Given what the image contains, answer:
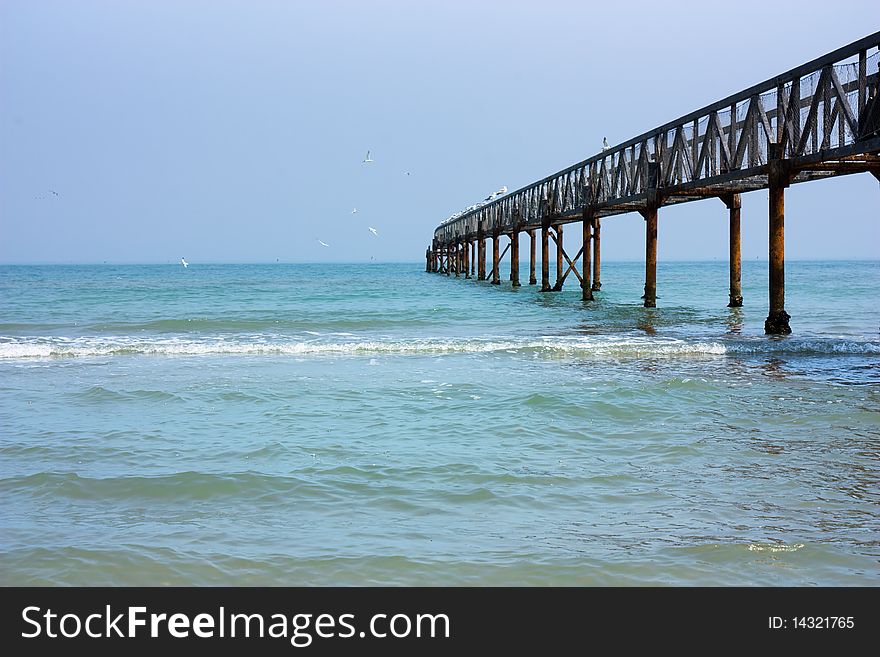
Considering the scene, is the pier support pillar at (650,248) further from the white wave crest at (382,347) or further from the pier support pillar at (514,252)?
the pier support pillar at (514,252)

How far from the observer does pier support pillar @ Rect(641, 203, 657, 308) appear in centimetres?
2420

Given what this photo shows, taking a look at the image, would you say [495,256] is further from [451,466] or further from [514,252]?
[451,466]

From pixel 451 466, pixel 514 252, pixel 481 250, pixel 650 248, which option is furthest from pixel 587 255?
pixel 451 466

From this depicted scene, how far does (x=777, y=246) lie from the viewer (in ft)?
56.4

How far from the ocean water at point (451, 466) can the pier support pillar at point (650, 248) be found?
7.73 metres

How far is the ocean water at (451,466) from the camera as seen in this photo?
5.29m

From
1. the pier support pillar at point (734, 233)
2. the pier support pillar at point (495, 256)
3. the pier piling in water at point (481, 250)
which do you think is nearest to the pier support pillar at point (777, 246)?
the pier support pillar at point (734, 233)

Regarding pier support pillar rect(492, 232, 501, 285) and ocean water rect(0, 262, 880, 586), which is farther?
pier support pillar rect(492, 232, 501, 285)

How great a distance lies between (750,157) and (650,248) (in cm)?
773

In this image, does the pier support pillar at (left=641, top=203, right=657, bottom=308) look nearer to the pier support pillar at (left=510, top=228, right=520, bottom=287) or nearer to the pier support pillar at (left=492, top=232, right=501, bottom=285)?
the pier support pillar at (left=510, top=228, right=520, bottom=287)

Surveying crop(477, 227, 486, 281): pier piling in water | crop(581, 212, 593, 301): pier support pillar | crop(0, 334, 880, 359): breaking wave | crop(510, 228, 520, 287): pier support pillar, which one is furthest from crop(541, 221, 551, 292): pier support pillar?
crop(0, 334, 880, 359): breaking wave

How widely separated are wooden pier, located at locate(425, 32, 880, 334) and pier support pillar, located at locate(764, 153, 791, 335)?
2 centimetres
